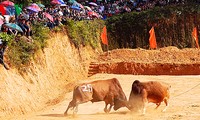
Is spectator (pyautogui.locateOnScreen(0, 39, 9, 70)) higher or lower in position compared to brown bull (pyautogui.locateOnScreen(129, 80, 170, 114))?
higher

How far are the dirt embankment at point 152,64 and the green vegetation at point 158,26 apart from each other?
7.97 metres

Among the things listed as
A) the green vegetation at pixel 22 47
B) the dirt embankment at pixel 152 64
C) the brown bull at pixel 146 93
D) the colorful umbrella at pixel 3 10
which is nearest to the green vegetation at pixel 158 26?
the dirt embankment at pixel 152 64

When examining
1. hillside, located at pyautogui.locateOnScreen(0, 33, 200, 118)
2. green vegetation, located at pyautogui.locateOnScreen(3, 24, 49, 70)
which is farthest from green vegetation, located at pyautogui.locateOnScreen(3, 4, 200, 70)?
green vegetation, located at pyautogui.locateOnScreen(3, 24, 49, 70)

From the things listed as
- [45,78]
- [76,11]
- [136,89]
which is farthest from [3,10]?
[76,11]

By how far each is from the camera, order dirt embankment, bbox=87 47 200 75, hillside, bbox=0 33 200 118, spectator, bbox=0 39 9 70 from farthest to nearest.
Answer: dirt embankment, bbox=87 47 200 75 < spectator, bbox=0 39 9 70 < hillside, bbox=0 33 200 118

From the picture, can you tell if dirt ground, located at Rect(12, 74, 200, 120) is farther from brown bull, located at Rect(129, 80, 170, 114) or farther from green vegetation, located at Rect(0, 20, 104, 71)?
green vegetation, located at Rect(0, 20, 104, 71)

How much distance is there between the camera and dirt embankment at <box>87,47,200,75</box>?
38.8 m

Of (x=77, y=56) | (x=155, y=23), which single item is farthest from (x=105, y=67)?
(x=155, y=23)

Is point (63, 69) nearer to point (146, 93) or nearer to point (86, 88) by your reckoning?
point (86, 88)

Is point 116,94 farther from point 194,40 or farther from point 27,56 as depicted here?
point 194,40

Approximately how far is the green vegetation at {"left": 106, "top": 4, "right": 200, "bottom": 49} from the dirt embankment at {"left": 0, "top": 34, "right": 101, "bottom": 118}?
1118cm

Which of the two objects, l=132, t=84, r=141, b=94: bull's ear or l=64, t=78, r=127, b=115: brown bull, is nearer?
l=64, t=78, r=127, b=115: brown bull

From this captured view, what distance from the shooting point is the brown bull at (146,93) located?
62.6ft

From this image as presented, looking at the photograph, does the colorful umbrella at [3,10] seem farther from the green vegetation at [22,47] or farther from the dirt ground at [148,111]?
the dirt ground at [148,111]
